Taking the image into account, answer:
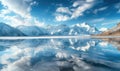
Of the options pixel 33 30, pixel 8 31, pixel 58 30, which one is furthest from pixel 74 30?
pixel 8 31

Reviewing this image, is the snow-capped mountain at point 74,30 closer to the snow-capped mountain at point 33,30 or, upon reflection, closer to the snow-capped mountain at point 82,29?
the snow-capped mountain at point 82,29

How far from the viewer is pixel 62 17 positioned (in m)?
8.20

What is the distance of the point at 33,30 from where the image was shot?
304 inches

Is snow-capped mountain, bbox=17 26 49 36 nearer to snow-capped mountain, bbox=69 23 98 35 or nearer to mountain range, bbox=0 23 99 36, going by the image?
mountain range, bbox=0 23 99 36

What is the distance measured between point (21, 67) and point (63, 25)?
5.75 m

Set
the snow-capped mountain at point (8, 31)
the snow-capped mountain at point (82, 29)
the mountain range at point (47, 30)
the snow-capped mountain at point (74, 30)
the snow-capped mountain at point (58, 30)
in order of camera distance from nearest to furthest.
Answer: the snow-capped mountain at point (8, 31) → the mountain range at point (47, 30) → the snow-capped mountain at point (58, 30) → the snow-capped mountain at point (74, 30) → the snow-capped mountain at point (82, 29)

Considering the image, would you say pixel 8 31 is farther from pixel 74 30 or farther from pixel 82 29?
pixel 82 29

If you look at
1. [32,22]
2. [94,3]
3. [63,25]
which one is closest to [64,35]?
[63,25]

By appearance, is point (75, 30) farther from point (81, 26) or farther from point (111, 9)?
point (111, 9)

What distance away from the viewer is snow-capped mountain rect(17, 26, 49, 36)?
24.4 ft

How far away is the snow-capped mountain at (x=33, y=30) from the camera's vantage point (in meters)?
7.45

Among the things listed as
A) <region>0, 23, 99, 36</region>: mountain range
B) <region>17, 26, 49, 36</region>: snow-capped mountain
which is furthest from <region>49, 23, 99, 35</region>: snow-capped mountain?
<region>17, 26, 49, 36</region>: snow-capped mountain

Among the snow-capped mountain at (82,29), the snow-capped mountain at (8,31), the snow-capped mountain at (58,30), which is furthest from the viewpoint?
the snow-capped mountain at (82,29)

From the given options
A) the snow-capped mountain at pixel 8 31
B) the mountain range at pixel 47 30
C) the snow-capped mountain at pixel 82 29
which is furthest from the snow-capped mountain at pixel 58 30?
the snow-capped mountain at pixel 8 31
